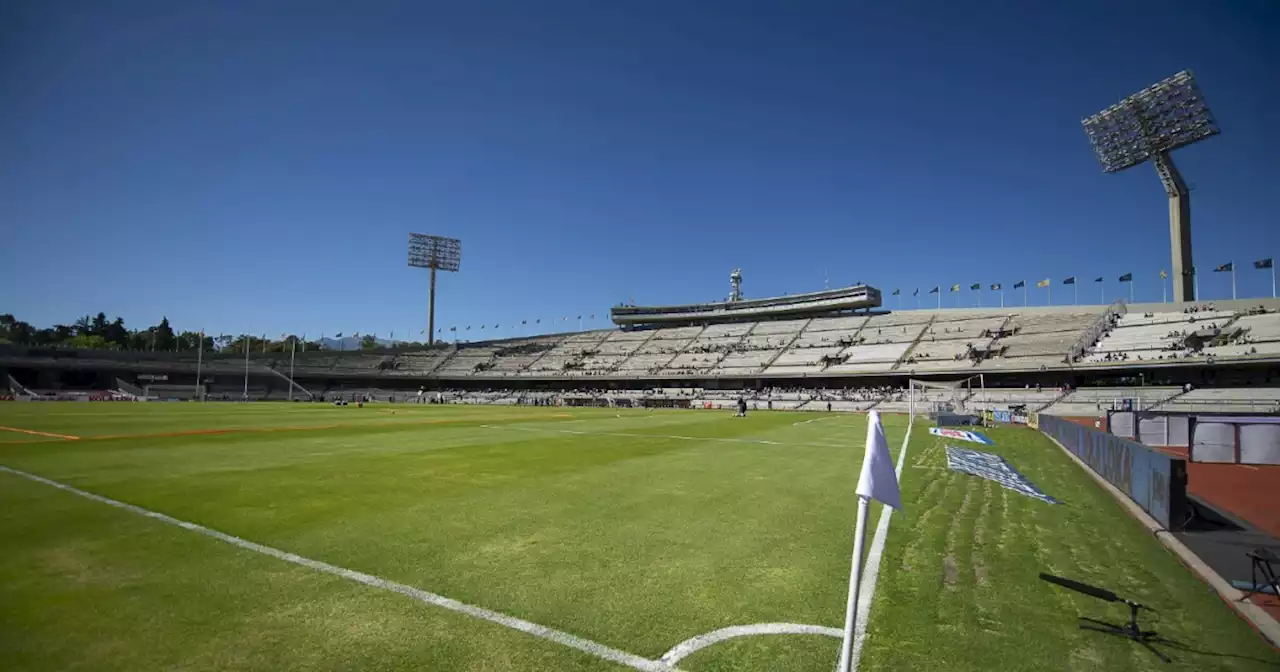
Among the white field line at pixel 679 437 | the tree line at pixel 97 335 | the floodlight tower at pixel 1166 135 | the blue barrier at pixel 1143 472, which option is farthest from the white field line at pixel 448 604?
the tree line at pixel 97 335

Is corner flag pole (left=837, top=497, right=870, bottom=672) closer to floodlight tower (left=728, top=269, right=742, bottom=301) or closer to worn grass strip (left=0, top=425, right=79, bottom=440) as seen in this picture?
worn grass strip (left=0, top=425, right=79, bottom=440)

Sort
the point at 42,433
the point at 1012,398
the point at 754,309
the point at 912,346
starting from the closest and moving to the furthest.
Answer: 1. the point at 42,433
2. the point at 1012,398
3. the point at 912,346
4. the point at 754,309

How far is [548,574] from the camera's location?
20.5 ft

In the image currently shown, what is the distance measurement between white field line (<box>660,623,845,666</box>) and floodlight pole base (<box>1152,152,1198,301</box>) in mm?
76201

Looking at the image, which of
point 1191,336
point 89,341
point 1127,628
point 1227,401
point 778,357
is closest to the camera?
point 1127,628

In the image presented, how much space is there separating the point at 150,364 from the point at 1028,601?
117379mm

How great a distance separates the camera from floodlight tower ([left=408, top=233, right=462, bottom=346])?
110 m

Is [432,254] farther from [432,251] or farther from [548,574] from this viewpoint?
[548,574]

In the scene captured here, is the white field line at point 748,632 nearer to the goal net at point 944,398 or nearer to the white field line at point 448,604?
the white field line at point 448,604

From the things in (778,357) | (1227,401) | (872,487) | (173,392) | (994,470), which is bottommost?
(173,392)

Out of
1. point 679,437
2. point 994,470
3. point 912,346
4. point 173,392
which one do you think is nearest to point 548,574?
point 994,470

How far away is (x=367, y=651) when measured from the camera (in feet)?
14.5

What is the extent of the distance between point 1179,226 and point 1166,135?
10.8 meters

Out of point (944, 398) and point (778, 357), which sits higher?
point (778, 357)
